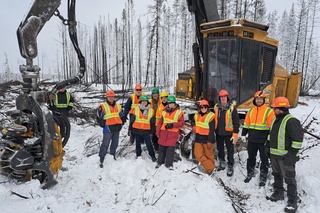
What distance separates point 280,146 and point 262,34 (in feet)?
12.2

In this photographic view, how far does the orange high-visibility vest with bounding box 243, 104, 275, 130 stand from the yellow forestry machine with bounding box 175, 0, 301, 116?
1.27 metres

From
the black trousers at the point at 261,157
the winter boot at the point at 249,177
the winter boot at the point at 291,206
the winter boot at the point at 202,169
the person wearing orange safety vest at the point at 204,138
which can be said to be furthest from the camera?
the person wearing orange safety vest at the point at 204,138

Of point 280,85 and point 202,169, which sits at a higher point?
point 280,85

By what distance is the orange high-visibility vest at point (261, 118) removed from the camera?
472 cm

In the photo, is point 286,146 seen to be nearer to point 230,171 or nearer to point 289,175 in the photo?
point 289,175

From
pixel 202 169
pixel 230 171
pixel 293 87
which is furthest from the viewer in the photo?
pixel 293 87

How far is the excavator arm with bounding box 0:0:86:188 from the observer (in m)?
3.63

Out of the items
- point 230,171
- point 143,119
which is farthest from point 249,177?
point 143,119

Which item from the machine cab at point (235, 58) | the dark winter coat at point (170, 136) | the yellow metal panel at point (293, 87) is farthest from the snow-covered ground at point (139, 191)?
Result: the yellow metal panel at point (293, 87)

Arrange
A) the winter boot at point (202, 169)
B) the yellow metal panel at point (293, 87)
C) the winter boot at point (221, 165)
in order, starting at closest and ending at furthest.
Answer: the winter boot at point (202, 169) < the winter boot at point (221, 165) < the yellow metal panel at point (293, 87)

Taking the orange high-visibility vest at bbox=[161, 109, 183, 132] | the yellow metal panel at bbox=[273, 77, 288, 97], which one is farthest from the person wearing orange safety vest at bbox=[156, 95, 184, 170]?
the yellow metal panel at bbox=[273, 77, 288, 97]

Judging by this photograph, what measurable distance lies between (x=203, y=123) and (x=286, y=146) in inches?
70.9

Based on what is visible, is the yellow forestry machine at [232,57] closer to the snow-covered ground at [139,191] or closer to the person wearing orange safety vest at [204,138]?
the person wearing orange safety vest at [204,138]

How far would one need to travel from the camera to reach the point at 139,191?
4.14 m
